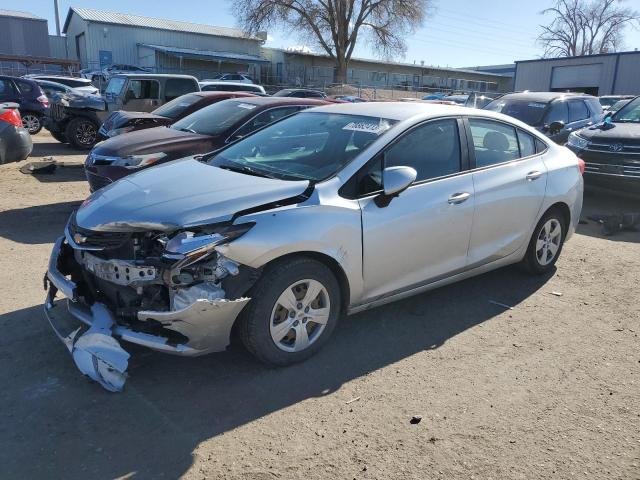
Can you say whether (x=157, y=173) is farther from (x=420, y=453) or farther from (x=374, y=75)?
(x=374, y=75)

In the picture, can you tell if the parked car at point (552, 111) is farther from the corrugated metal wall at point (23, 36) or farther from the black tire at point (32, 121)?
the corrugated metal wall at point (23, 36)

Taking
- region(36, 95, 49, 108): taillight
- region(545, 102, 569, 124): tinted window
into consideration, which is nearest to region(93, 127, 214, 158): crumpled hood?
region(545, 102, 569, 124): tinted window

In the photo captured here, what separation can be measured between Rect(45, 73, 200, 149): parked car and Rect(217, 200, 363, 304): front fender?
10945 millimetres

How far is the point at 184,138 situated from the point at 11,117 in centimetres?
334

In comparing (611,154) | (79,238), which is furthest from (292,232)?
(611,154)

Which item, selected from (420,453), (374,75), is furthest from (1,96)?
(374,75)

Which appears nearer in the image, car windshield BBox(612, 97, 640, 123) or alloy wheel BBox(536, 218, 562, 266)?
alloy wheel BBox(536, 218, 562, 266)

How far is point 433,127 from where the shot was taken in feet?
14.1

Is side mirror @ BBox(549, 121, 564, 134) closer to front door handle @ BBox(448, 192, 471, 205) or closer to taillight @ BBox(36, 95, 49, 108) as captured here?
front door handle @ BBox(448, 192, 471, 205)

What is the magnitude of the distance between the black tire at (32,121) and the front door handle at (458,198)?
14451 mm

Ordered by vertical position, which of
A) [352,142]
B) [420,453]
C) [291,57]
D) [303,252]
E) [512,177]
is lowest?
[420,453]

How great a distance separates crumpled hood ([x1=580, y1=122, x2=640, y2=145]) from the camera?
8.41 meters

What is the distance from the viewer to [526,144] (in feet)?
16.7

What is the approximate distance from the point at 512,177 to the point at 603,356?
1632mm
